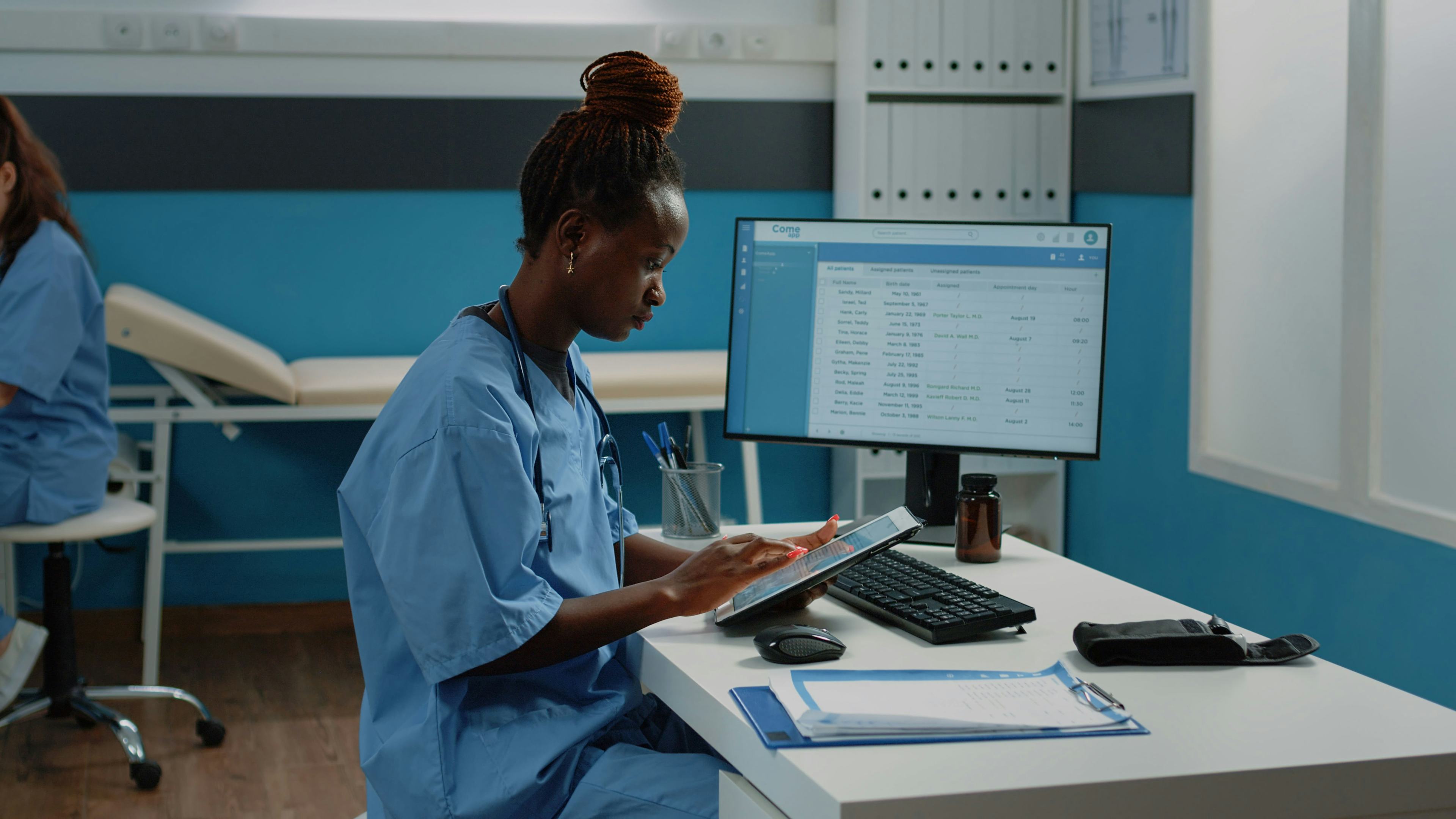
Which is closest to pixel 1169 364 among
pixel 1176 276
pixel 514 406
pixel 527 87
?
pixel 1176 276

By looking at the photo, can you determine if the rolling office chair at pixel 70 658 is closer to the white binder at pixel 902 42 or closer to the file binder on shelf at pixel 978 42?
the white binder at pixel 902 42

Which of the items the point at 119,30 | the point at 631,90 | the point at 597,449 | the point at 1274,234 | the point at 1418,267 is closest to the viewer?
the point at 631,90

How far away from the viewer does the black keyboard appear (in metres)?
1.21

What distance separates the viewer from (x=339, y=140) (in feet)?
10.6

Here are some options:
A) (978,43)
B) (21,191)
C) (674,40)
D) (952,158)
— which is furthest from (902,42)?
(21,191)

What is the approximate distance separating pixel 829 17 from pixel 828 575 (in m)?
2.58

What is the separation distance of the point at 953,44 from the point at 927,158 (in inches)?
11.2

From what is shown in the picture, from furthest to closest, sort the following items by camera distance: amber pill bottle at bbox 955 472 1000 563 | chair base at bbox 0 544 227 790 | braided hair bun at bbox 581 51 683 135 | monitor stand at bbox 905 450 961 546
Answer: chair base at bbox 0 544 227 790
monitor stand at bbox 905 450 961 546
amber pill bottle at bbox 955 472 1000 563
braided hair bun at bbox 581 51 683 135

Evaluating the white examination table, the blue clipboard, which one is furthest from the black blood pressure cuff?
the white examination table

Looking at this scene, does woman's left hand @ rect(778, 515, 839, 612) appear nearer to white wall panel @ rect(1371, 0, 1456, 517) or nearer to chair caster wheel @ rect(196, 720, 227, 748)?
white wall panel @ rect(1371, 0, 1456, 517)

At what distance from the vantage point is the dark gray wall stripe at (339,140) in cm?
312

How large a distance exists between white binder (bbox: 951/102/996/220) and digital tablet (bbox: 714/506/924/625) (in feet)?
6.72

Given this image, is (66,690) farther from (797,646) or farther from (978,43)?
(978,43)

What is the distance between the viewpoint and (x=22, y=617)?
3158mm
